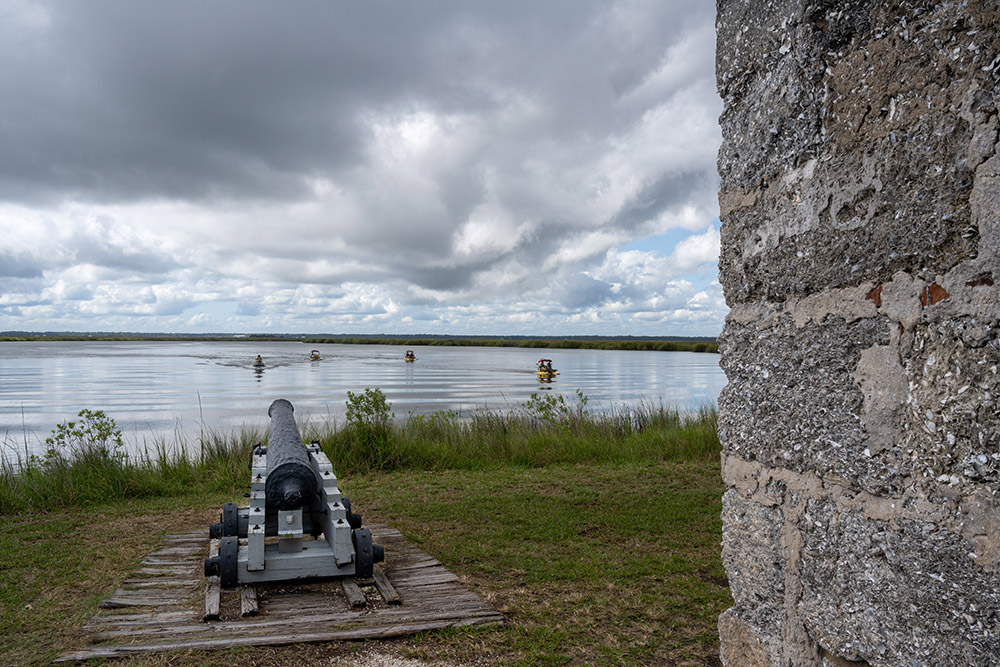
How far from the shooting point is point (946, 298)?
1.23 metres

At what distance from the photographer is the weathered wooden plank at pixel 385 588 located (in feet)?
12.9

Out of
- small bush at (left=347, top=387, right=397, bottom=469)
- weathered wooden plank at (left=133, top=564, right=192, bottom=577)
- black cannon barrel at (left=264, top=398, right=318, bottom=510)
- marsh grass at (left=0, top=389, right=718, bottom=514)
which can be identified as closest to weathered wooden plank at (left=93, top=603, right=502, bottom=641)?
black cannon barrel at (left=264, top=398, right=318, bottom=510)

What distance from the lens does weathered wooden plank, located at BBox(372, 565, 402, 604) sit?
12.9 ft

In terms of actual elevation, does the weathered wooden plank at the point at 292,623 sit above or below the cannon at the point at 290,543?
below

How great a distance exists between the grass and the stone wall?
2.00 metres

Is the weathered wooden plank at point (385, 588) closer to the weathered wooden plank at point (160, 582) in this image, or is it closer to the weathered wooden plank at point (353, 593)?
the weathered wooden plank at point (353, 593)

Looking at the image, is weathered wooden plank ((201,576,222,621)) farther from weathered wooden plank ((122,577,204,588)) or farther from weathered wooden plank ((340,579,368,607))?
weathered wooden plank ((340,579,368,607))

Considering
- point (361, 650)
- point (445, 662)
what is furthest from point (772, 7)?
point (361, 650)

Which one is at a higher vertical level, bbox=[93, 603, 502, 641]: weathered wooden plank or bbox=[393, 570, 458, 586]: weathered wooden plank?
bbox=[93, 603, 502, 641]: weathered wooden plank

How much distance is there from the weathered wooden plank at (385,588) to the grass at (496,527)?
1.62ft

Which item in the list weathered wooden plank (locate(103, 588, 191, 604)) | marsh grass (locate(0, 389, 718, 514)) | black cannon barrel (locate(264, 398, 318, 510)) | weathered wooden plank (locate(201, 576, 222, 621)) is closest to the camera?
weathered wooden plank (locate(201, 576, 222, 621))

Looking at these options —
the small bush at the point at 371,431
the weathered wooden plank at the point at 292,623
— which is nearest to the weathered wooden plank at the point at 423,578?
the weathered wooden plank at the point at 292,623

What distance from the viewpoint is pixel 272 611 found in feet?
12.5

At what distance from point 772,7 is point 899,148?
539 millimetres
